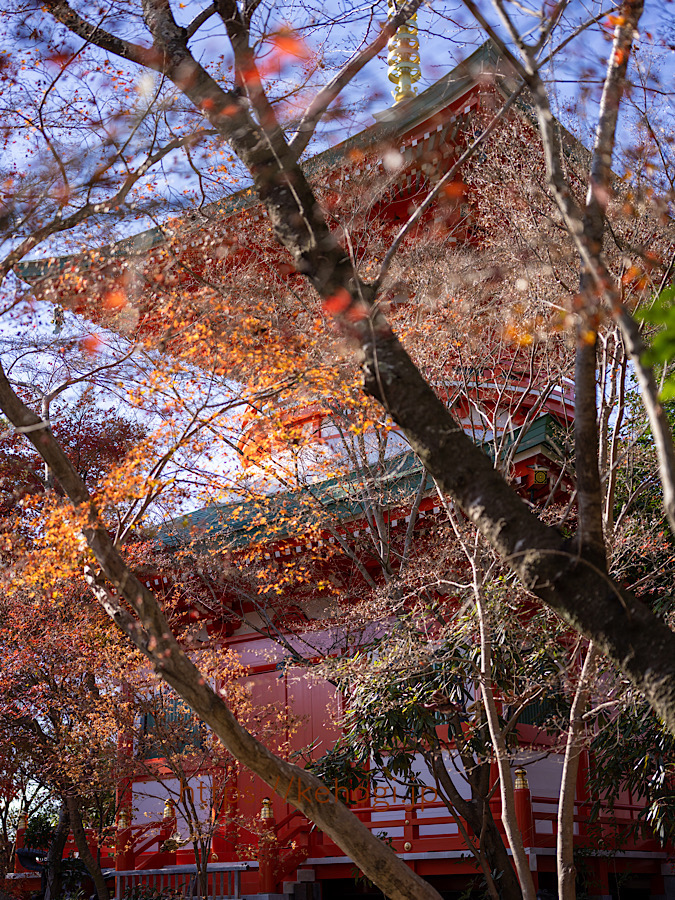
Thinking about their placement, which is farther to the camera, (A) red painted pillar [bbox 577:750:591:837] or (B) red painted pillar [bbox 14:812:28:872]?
(B) red painted pillar [bbox 14:812:28:872]

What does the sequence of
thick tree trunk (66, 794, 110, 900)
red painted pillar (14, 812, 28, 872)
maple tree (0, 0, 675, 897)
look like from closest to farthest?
maple tree (0, 0, 675, 897)
thick tree trunk (66, 794, 110, 900)
red painted pillar (14, 812, 28, 872)

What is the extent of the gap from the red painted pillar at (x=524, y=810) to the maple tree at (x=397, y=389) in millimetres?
3756

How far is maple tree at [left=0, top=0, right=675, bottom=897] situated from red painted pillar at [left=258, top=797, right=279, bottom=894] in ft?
15.2

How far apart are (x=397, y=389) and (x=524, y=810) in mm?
6411

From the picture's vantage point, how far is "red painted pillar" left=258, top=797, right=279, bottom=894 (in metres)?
9.00

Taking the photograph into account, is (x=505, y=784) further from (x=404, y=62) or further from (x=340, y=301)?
(x=404, y=62)

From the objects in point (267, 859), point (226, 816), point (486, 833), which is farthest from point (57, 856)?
point (486, 833)

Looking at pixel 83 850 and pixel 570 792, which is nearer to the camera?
pixel 570 792

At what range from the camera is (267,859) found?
907cm

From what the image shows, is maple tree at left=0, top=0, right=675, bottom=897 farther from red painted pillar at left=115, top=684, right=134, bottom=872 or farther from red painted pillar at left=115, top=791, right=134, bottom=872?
red painted pillar at left=115, top=791, right=134, bottom=872

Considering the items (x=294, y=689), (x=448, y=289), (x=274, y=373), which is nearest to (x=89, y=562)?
(x=274, y=373)

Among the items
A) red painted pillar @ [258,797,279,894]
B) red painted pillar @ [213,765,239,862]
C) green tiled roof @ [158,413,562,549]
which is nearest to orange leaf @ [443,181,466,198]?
green tiled roof @ [158,413,562,549]

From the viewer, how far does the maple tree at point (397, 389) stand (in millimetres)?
2865

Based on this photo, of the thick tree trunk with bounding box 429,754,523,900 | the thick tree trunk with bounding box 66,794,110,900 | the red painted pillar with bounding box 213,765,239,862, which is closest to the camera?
the thick tree trunk with bounding box 429,754,523,900
